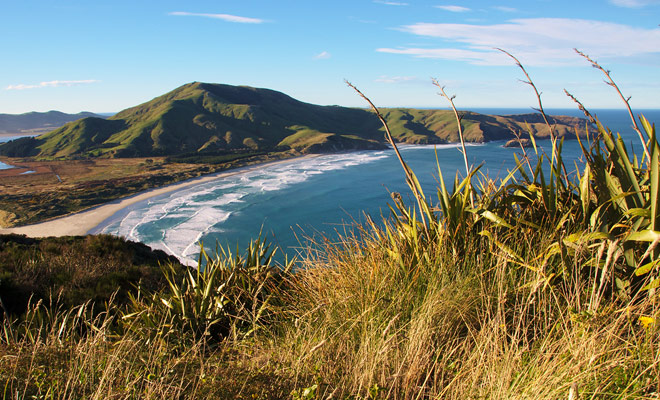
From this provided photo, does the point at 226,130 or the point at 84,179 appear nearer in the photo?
the point at 84,179

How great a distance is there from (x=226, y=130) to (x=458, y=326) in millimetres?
94099

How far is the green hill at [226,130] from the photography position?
252ft

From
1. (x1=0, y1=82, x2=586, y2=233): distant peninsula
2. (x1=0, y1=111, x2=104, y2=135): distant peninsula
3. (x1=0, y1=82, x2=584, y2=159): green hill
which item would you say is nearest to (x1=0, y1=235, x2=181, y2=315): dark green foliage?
(x1=0, y1=82, x2=586, y2=233): distant peninsula

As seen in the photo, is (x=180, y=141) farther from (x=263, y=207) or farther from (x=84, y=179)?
(x=263, y=207)

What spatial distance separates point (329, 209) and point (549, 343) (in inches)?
1230

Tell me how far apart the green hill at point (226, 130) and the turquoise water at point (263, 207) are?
2553cm

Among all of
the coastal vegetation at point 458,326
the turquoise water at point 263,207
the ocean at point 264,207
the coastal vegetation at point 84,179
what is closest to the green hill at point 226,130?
the coastal vegetation at point 84,179

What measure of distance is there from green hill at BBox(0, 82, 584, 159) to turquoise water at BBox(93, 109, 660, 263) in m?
25.5

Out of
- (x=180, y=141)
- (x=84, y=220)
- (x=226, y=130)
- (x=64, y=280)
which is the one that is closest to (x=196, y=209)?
(x=84, y=220)

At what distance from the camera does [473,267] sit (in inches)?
110

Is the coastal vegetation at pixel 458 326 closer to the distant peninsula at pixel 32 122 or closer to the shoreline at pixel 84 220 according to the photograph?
the shoreline at pixel 84 220

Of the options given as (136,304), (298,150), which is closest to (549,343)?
(136,304)

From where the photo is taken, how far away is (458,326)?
2291mm

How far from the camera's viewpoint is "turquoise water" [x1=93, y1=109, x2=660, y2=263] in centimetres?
2644
